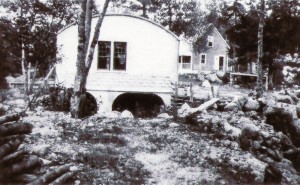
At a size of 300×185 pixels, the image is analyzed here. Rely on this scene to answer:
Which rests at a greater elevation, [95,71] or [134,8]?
[134,8]

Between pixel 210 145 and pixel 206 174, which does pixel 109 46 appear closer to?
pixel 210 145

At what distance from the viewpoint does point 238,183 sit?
26.6 feet

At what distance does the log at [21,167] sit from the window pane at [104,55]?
12.5 metres

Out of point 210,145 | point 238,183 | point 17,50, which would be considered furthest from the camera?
point 17,50

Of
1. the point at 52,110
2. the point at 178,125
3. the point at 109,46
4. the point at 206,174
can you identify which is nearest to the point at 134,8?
the point at 109,46

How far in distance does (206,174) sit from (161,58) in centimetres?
1171

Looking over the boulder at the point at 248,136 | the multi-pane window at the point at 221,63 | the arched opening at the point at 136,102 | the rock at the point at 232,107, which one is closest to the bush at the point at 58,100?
the arched opening at the point at 136,102

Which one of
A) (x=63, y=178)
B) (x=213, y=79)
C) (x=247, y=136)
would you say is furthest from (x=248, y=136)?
(x=213, y=79)

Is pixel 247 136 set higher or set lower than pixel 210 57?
lower

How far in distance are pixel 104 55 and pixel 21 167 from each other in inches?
532

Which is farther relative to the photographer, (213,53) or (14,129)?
(213,53)

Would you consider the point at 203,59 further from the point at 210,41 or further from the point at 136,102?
the point at 136,102

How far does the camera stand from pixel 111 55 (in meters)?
19.5

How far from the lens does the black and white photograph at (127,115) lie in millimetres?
7859
